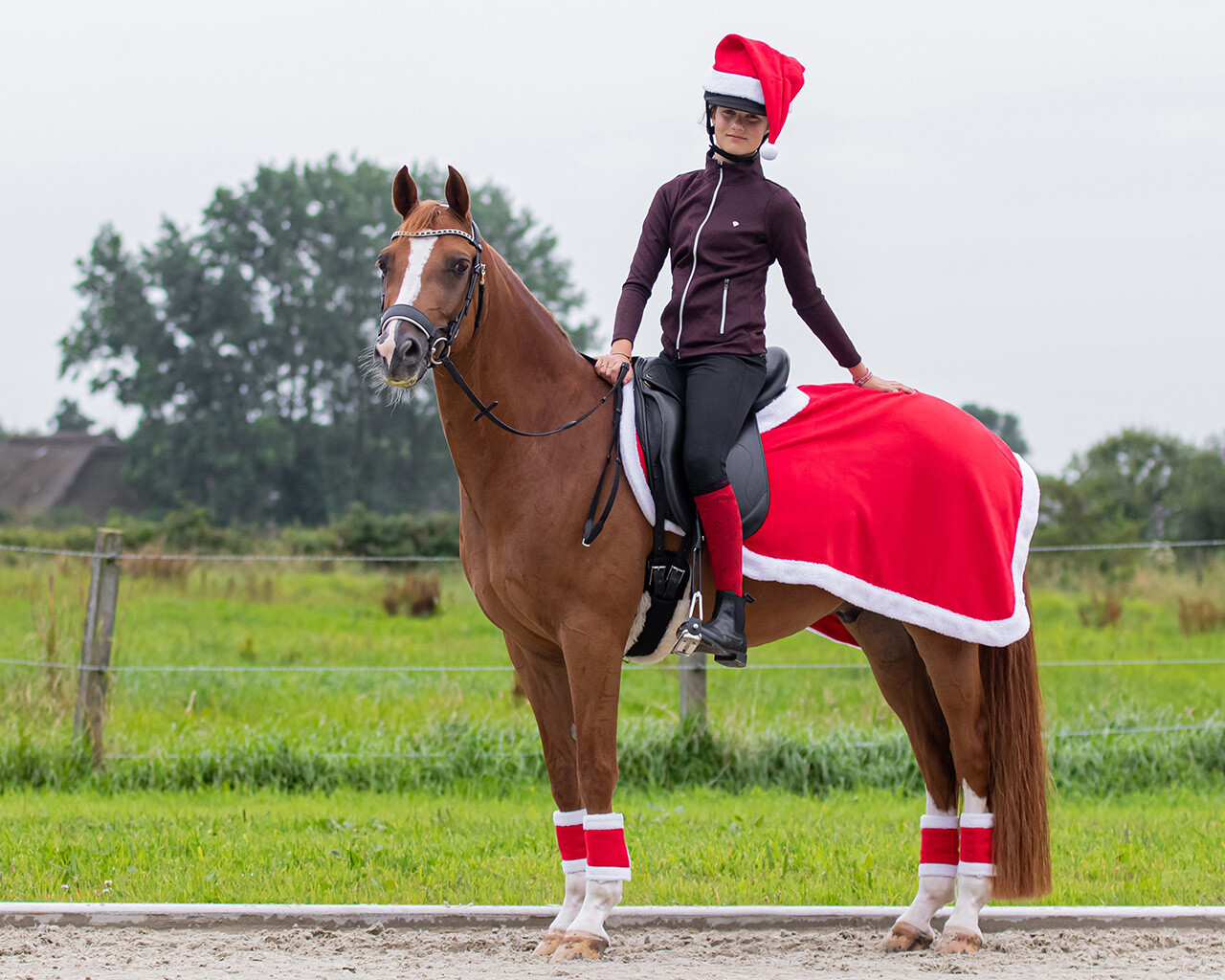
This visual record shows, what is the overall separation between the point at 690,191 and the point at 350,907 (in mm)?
2982

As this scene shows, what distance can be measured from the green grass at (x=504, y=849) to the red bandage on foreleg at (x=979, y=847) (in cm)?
74

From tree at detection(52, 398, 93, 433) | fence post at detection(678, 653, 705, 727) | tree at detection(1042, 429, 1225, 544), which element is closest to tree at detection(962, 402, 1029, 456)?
tree at detection(1042, 429, 1225, 544)

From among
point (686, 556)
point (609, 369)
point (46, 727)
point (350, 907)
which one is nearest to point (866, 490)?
point (686, 556)

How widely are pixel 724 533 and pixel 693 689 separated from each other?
3.80 metres

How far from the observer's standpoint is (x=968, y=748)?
436cm

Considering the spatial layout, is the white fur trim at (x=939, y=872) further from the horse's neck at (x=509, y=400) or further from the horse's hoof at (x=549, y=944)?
the horse's neck at (x=509, y=400)

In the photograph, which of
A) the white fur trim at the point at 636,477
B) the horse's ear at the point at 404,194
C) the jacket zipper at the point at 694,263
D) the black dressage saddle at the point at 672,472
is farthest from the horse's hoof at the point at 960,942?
the horse's ear at the point at 404,194

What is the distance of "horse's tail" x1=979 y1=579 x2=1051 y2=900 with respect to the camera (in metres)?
4.30

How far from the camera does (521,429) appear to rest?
4055 mm

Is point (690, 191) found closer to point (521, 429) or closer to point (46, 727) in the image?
point (521, 429)

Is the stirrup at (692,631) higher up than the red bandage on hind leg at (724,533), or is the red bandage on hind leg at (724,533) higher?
the red bandage on hind leg at (724,533)

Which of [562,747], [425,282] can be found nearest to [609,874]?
[562,747]

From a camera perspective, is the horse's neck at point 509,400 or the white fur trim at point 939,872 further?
the white fur trim at point 939,872

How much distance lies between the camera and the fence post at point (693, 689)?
25.0 feet
